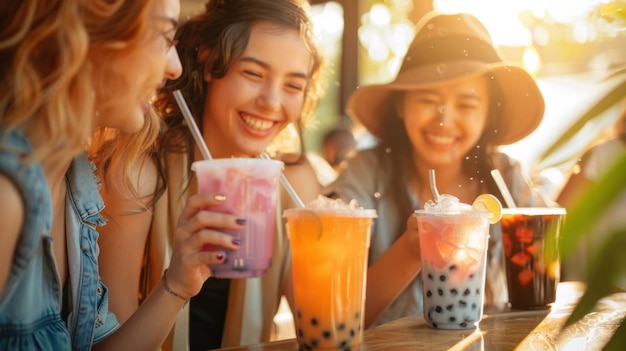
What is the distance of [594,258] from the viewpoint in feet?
1.58

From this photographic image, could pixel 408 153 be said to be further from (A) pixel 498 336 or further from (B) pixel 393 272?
(A) pixel 498 336

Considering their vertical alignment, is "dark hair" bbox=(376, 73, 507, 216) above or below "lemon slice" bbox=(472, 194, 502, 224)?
above

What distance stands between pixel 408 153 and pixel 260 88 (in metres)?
0.76

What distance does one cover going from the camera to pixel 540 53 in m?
3.63

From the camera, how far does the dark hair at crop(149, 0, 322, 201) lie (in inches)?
84.4

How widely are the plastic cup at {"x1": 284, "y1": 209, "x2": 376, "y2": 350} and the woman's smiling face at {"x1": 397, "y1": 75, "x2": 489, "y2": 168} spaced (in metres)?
1.28

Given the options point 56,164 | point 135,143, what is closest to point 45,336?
point 56,164

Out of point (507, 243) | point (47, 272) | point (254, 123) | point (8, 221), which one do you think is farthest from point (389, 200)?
point (8, 221)

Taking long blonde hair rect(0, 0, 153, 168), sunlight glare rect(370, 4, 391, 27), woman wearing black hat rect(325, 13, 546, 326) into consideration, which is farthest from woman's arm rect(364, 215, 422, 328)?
sunlight glare rect(370, 4, 391, 27)

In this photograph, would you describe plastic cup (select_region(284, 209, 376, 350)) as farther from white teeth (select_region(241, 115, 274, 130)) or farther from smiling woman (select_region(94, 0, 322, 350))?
white teeth (select_region(241, 115, 274, 130))

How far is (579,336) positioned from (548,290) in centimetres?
38

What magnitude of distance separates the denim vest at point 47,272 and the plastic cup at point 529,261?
101cm

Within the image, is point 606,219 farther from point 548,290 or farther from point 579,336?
point 548,290

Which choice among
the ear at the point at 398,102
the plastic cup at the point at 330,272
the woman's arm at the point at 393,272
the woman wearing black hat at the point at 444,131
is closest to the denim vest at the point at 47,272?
the plastic cup at the point at 330,272
